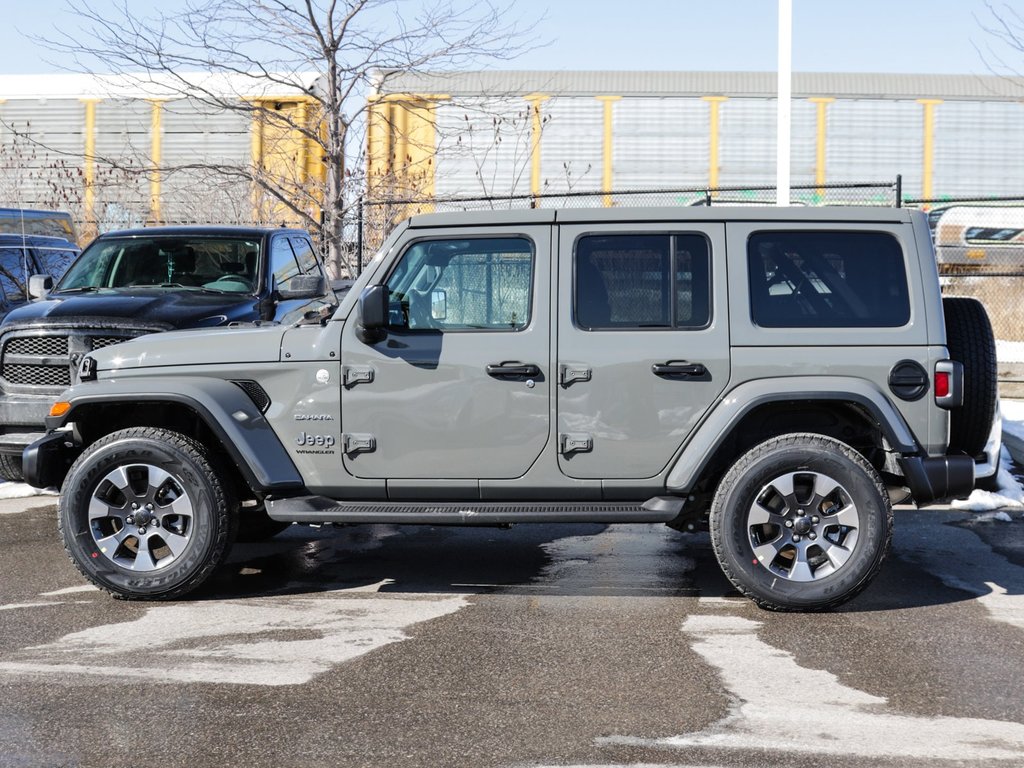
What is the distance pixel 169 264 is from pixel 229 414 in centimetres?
427

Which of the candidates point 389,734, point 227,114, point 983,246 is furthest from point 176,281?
point 983,246

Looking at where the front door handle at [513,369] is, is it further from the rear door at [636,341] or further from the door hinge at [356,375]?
the door hinge at [356,375]

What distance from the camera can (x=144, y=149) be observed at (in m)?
19.1

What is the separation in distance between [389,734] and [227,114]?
48.6 ft

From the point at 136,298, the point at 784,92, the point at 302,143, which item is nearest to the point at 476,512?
the point at 136,298

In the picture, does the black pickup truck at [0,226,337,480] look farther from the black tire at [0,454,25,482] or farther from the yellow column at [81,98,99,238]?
the yellow column at [81,98,99,238]

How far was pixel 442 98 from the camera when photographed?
51.3 feet

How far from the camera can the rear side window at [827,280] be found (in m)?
6.27

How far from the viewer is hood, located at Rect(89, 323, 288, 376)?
6496mm

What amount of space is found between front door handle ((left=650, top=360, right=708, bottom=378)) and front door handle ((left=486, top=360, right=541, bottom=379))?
58 cm

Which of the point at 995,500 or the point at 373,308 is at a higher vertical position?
the point at 373,308

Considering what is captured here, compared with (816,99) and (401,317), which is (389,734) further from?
(816,99)

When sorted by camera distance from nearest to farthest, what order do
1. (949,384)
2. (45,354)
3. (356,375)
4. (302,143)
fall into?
1. (949,384)
2. (356,375)
3. (45,354)
4. (302,143)

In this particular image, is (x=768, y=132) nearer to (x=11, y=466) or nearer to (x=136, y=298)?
(x=136, y=298)
